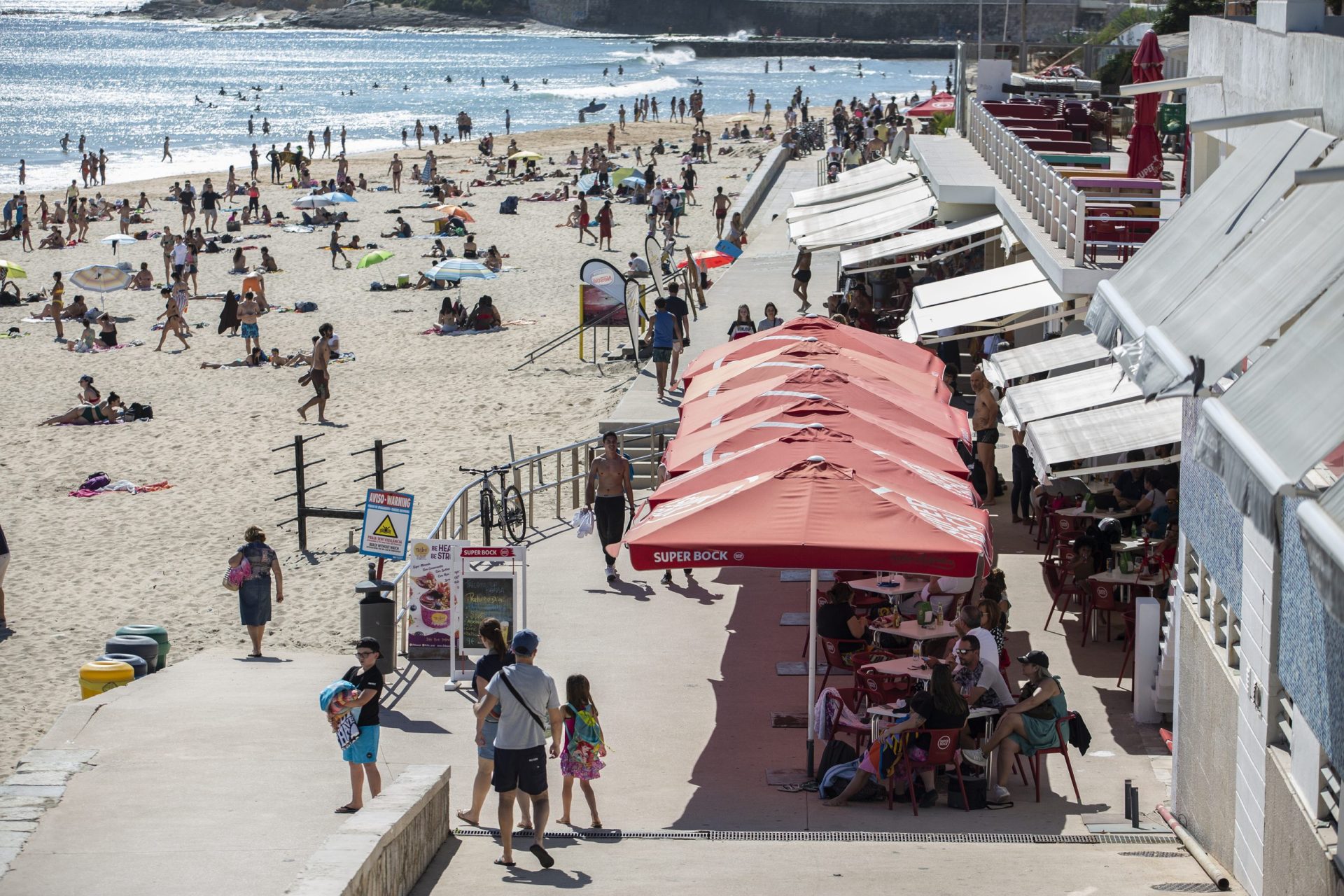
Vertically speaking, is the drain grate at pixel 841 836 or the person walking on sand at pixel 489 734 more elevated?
the person walking on sand at pixel 489 734

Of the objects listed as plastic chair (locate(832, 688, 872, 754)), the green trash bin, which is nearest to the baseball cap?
plastic chair (locate(832, 688, 872, 754))

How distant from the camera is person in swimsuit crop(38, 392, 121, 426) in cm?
2339

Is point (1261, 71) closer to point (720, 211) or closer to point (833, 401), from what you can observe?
point (833, 401)

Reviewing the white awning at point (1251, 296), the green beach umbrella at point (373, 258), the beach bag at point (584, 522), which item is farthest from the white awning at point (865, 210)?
the white awning at point (1251, 296)

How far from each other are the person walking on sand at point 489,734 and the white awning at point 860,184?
19.0 meters

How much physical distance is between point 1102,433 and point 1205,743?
14.4ft

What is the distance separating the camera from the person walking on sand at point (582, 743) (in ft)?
28.5

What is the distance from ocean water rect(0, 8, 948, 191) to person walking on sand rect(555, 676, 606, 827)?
190ft

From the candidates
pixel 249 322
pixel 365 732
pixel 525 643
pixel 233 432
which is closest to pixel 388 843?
pixel 525 643

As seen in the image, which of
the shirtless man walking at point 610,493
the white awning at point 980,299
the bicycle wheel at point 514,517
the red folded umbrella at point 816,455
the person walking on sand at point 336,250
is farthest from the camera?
the person walking on sand at point 336,250

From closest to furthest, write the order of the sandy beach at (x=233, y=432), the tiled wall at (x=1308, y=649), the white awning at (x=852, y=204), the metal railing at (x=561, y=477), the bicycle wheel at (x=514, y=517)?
the tiled wall at (x=1308, y=649) < the bicycle wheel at (x=514, y=517) < the sandy beach at (x=233, y=432) < the metal railing at (x=561, y=477) < the white awning at (x=852, y=204)

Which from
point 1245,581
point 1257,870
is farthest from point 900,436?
point 1257,870

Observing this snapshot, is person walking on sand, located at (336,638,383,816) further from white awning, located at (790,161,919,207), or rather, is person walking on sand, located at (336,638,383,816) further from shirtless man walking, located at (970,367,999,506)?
white awning, located at (790,161,919,207)

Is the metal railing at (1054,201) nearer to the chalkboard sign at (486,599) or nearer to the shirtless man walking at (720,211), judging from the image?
the chalkboard sign at (486,599)
